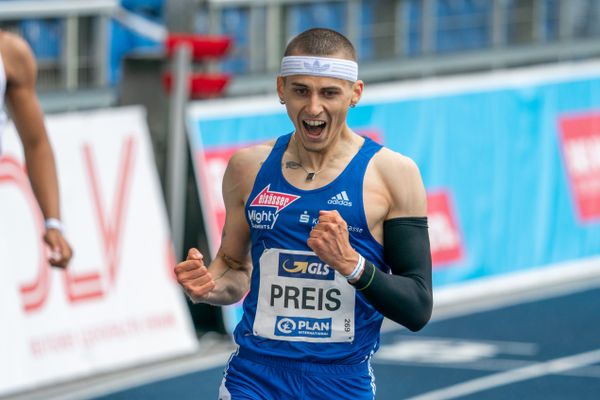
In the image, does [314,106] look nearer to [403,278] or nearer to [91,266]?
[403,278]

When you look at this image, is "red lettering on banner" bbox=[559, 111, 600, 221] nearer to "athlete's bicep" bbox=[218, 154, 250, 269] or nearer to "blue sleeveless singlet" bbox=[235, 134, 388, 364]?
"athlete's bicep" bbox=[218, 154, 250, 269]

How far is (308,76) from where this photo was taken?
520cm

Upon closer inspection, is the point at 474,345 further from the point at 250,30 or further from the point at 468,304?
the point at 250,30

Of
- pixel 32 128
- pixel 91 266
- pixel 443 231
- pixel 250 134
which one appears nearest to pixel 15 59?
pixel 32 128

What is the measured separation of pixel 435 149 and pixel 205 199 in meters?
3.27

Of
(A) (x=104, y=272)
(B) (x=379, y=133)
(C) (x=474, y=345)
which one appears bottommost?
(C) (x=474, y=345)

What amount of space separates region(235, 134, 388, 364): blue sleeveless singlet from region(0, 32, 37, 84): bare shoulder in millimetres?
1794

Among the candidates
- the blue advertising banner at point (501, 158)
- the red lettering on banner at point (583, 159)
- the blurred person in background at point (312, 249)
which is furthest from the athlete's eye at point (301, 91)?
the red lettering on banner at point (583, 159)

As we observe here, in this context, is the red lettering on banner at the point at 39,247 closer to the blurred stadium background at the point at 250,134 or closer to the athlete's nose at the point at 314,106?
the blurred stadium background at the point at 250,134

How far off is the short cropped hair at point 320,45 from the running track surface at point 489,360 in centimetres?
553

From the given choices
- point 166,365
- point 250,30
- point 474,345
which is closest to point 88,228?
point 166,365

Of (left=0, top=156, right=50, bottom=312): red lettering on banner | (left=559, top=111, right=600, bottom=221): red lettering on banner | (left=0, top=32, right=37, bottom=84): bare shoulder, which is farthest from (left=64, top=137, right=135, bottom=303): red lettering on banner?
(left=559, top=111, right=600, bottom=221): red lettering on banner

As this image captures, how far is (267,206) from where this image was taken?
5332 millimetres

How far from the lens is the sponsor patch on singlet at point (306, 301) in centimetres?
534
